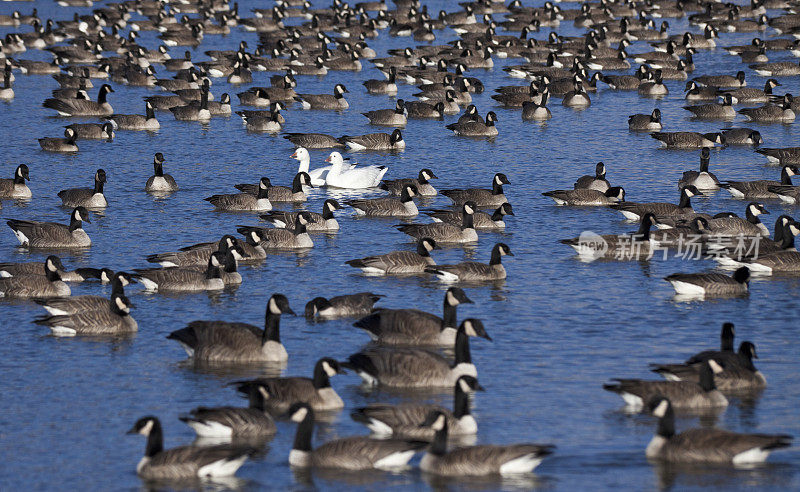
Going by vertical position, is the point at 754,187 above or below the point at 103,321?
above

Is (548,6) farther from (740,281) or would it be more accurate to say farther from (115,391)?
(115,391)

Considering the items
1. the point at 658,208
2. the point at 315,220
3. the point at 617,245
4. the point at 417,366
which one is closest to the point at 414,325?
the point at 417,366

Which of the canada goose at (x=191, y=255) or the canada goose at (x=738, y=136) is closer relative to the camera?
the canada goose at (x=191, y=255)

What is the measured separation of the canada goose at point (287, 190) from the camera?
34469mm

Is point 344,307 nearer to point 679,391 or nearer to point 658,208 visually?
point 679,391

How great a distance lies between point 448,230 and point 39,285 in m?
9.54

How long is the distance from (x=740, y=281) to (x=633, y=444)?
877 cm

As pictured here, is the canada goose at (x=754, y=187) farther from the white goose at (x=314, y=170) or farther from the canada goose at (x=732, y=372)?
the canada goose at (x=732, y=372)

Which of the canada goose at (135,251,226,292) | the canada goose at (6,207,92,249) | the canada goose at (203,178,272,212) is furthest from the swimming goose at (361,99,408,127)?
the canada goose at (135,251,226,292)

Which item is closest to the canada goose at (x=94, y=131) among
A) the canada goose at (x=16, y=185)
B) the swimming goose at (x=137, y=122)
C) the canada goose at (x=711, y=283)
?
the swimming goose at (x=137, y=122)

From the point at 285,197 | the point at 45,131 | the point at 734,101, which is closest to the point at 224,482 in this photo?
the point at 285,197

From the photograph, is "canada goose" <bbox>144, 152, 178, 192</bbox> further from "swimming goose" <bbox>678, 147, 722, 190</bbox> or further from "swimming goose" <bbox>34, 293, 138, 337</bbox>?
"swimming goose" <bbox>678, 147, 722, 190</bbox>

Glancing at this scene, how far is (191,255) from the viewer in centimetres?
2695

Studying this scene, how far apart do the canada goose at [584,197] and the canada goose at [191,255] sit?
10299mm
